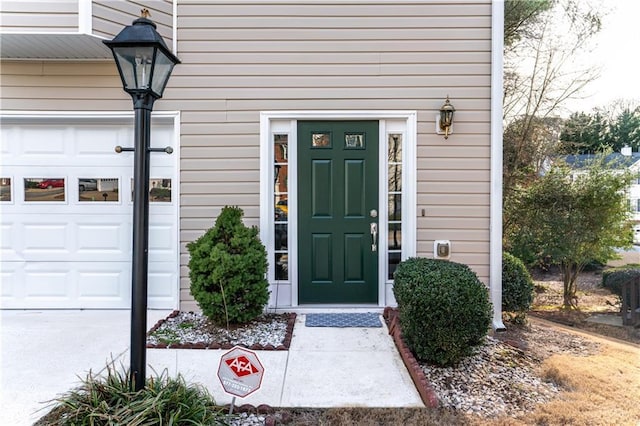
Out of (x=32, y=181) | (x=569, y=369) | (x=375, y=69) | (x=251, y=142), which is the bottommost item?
(x=569, y=369)

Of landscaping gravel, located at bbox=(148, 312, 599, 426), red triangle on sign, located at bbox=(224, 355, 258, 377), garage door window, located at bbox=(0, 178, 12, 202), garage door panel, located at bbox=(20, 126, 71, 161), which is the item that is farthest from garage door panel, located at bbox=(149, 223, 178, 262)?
red triangle on sign, located at bbox=(224, 355, 258, 377)

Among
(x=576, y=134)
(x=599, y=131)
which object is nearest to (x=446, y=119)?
(x=576, y=134)

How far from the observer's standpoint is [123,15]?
3.47 meters

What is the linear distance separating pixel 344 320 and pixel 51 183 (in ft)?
10.8

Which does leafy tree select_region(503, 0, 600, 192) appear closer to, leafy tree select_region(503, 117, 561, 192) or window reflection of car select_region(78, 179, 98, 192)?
leafy tree select_region(503, 117, 561, 192)

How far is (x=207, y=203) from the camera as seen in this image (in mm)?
3850

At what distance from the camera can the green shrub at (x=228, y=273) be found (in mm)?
3256

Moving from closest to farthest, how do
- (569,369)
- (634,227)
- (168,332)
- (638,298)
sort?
(569,369) < (168,332) < (638,298) < (634,227)

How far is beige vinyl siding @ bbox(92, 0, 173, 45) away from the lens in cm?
333

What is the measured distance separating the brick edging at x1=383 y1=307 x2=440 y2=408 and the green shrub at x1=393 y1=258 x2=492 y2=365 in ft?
0.28

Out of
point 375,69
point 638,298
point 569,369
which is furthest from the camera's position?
point 638,298

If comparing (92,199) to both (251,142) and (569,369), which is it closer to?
(251,142)

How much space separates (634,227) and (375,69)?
182 inches

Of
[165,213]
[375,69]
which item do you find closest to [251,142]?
[165,213]
